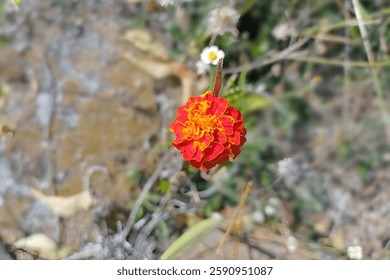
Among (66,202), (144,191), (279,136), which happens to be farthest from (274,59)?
(66,202)

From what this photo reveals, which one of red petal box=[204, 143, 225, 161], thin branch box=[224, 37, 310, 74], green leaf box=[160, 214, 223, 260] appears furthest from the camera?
thin branch box=[224, 37, 310, 74]

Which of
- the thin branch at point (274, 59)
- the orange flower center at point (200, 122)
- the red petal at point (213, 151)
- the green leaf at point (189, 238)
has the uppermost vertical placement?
the thin branch at point (274, 59)

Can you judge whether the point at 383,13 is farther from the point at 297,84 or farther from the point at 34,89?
the point at 34,89

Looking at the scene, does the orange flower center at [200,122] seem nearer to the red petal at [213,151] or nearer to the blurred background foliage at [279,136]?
the red petal at [213,151]

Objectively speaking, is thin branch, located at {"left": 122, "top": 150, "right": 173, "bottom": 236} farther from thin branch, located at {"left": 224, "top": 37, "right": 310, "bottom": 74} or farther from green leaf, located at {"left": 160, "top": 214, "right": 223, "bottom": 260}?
thin branch, located at {"left": 224, "top": 37, "right": 310, "bottom": 74}

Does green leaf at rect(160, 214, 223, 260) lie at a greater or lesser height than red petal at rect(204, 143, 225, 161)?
lesser

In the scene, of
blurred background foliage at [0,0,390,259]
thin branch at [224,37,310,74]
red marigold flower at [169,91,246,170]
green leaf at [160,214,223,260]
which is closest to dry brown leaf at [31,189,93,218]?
blurred background foliage at [0,0,390,259]

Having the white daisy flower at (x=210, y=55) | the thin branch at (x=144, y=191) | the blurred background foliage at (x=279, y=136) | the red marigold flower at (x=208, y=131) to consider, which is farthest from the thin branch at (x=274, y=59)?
the red marigold flower at (x=208, y=131)
